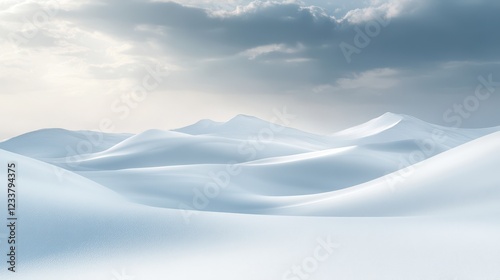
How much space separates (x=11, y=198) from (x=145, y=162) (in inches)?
1845

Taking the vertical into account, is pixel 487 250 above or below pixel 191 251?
below

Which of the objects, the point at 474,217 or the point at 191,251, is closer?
the point at 191,251

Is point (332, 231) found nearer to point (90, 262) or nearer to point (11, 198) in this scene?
point (90, 262)

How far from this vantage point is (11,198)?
1323 centimetres

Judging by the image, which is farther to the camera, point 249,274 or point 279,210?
point 279,210

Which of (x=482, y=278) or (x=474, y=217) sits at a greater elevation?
(x=474, y=217)

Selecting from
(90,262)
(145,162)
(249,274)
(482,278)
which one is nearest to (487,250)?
(482,278)

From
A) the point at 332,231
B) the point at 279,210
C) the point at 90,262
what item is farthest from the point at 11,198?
the point at 279,210

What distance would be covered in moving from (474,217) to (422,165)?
446 inches

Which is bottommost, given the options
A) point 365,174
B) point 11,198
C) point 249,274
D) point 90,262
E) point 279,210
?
point 249,274

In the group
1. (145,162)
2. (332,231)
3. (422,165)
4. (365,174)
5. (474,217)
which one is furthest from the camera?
(145,162)

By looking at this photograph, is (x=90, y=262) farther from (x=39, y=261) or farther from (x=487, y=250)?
(x=487, y=250)

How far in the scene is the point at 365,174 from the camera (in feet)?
163

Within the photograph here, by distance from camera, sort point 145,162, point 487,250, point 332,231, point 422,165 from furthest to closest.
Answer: point 145,162 → point 422,165 → point 332,231 → point 487,250
